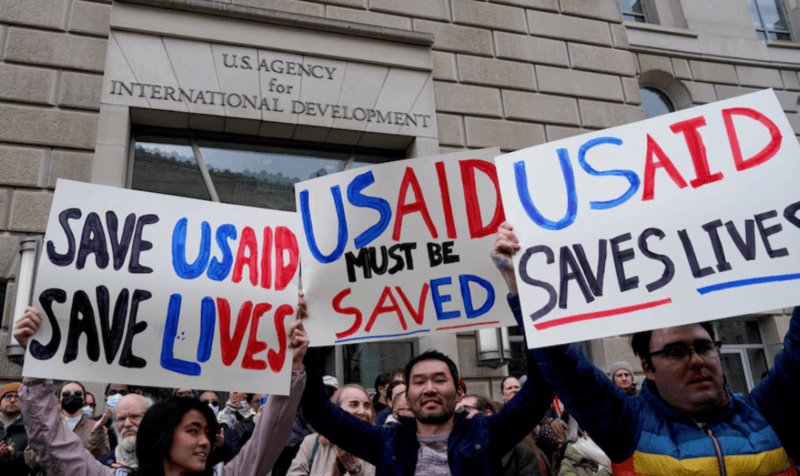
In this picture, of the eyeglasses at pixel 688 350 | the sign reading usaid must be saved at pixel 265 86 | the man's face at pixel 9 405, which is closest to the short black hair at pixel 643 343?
the eyeglasses at pixel 688 350

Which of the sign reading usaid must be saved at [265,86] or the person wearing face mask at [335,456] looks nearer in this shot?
the person wearing face mask at [335,456]

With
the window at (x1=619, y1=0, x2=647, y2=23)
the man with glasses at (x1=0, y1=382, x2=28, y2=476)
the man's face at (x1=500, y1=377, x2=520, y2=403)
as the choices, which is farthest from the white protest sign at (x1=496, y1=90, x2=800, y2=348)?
the window at (x1=619, y1=0, x2=647, y2=23)

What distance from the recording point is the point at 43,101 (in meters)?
6.61

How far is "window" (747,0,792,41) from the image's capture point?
1202cm

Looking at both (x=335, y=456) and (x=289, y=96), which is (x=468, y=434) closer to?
(x=335, y=456)

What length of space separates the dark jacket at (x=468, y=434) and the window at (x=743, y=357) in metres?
8.41

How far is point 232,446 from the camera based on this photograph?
174 inches

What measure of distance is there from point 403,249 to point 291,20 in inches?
206

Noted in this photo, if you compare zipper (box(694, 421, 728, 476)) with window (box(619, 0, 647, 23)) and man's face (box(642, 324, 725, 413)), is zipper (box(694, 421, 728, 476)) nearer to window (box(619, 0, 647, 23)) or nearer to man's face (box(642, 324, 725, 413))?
man's face (box(642, 324, 725, 413))

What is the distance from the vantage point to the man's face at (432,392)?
2.79 meters

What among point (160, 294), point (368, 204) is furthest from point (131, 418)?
point (368, 204)

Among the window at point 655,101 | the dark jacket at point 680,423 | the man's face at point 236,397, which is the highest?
the window at point 655,101

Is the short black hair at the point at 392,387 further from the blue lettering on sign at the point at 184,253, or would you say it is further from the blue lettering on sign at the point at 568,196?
the blue lettering on sign at the point at 568,196

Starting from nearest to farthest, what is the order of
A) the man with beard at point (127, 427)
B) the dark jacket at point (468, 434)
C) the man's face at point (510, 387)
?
the dark jacket at point (468, 434) < the man with beard at point (127, 427) < the man's face at point (510, 387)
